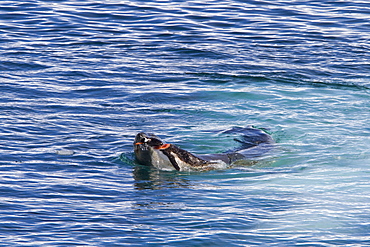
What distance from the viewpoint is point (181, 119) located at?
39.3 feet

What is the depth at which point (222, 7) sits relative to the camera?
75.4 feet

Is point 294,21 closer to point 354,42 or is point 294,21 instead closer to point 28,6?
point 354,42

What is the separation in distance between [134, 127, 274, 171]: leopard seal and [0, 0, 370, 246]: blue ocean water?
150mm

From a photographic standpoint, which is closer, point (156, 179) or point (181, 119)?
point (156, 179)

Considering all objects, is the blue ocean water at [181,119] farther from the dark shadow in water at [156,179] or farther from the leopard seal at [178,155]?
the leopard seal at [178,155]

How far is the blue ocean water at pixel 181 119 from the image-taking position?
7.40 meters

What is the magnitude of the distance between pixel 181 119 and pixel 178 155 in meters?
3.17

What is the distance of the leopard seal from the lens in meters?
8.52

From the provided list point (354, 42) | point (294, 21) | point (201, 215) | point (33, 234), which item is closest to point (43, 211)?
point (33, 234)

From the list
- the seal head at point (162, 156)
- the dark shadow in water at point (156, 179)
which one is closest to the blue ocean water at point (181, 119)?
the dark shadow in water at point (156, 179)

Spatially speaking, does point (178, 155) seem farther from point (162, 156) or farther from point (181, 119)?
point (181, 119)

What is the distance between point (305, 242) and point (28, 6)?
18028mm

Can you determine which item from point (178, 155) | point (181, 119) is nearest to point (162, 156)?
point (178, 155)

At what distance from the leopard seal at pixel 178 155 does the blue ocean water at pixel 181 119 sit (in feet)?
0.49
